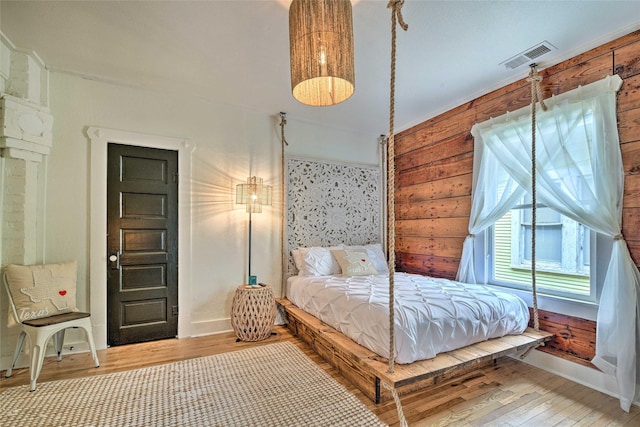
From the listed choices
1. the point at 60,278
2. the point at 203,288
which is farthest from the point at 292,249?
the point at 60,278

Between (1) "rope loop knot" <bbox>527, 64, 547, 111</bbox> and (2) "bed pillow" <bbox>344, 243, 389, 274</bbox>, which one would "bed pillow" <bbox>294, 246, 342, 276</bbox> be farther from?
(1) "rope loop knot" <bbox>527, 64, 547, 111</bbox>

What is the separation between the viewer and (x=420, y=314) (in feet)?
6.63

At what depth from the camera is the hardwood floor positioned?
1.88 m

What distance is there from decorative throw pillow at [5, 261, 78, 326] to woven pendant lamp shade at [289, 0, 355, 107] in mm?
2655

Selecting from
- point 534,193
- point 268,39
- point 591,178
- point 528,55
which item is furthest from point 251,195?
point 591,178

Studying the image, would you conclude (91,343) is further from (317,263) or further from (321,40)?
(321,40)

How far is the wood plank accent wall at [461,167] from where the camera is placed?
218 cm

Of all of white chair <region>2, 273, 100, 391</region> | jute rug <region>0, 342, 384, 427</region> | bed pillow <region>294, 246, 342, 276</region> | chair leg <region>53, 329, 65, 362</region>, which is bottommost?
jute rug <region>0, 342, 384, 427</region>

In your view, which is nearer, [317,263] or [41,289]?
[41,289]

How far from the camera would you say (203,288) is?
134 inches

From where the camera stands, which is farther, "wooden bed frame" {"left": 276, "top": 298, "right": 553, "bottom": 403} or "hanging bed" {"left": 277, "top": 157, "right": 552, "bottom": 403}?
"hanging bed" {"left": 277, "top": 157, "right": 552, "bottom": 403}

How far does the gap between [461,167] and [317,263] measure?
6.75ft

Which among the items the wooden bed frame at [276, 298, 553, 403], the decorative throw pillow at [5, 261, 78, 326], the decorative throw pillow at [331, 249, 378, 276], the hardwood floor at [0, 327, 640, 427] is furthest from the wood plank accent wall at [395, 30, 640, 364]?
the decorative throw pillow at [5, 261, 78, 326]

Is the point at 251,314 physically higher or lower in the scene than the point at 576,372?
higher
